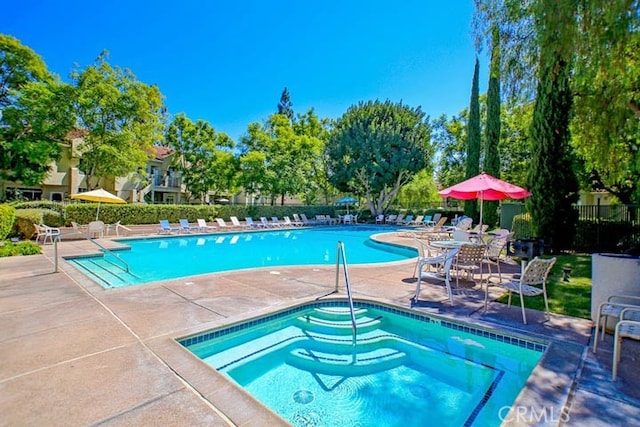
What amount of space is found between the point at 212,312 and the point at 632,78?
7932mm

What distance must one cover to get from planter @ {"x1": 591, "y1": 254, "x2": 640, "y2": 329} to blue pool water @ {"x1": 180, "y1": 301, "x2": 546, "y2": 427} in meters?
1.14

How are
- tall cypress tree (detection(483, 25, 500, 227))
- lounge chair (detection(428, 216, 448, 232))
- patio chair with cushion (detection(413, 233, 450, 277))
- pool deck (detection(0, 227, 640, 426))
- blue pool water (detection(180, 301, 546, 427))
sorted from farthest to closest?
1. tall cypress tree (detection(483, 25, 500, 227))
2. lounge chair (detection(428, 216, 448, 232))
3. patio chair with cushion (detection(413, 233, 450, 277))
4. blue pool water (detection(180, 301, 546, 427))
5. pool deck (detection(0, 227, 640, 426))

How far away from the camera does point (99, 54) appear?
2044 centimetres

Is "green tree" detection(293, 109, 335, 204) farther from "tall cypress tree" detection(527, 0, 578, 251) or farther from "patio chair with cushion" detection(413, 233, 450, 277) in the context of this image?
"patio chair with cushion" detection(413, 233, 450, 277)

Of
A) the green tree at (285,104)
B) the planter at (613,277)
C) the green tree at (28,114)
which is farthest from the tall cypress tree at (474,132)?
the green tree at (285,104)

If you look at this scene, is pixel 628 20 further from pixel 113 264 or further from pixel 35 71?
pixel 35 71

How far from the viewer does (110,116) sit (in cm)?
2055

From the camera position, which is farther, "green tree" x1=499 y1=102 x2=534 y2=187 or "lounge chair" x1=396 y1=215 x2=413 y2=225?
"lounge chair" x1=396 y1=215 x2=413 y2=225

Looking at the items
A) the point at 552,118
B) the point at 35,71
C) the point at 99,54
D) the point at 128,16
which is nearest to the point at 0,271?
the point at 128,16

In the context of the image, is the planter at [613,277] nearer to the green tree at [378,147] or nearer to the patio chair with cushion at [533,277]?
the patio chair with cushion at [533,277]

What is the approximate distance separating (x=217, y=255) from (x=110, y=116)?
1462 cm

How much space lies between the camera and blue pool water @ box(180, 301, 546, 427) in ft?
9.87

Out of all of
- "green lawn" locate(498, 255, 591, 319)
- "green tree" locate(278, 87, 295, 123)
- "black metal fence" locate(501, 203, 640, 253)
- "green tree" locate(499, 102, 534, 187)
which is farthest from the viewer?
"green tree" locate(278, 87, 295, 123)

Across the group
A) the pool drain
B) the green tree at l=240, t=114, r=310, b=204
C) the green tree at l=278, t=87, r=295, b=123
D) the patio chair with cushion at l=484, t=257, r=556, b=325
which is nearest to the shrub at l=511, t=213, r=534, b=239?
the patio chair with cushion at l=484, t=257, r=556, b=325
